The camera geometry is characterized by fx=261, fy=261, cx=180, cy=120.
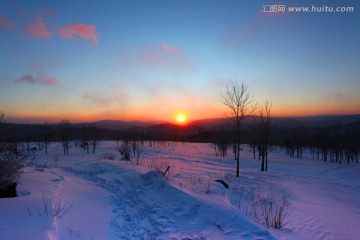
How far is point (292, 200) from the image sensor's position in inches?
484

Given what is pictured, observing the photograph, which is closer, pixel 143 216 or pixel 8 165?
pixel 143 216

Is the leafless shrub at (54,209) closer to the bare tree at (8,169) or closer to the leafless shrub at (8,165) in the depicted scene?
the bare tree at (8,169)

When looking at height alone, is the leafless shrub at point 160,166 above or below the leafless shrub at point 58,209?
below

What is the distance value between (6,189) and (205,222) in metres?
6.17

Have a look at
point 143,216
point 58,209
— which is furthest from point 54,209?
point 143,216

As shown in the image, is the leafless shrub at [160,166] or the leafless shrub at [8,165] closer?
the leafless shrub at [8,165]

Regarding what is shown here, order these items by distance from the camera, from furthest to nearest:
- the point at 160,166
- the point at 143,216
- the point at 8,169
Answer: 1. the point at 160,166
2. the point at 8,169
3. the point at 143,216

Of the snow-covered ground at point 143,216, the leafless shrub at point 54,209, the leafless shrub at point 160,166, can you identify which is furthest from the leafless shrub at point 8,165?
the leafless shrub at point 160,166

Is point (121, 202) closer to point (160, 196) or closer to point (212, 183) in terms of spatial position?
point (160, 196)

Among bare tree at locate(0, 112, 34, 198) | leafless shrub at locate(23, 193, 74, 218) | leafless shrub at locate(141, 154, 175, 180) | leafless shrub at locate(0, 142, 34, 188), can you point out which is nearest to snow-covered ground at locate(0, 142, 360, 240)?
leafless shrub at locate(23, 193, 74, 218)

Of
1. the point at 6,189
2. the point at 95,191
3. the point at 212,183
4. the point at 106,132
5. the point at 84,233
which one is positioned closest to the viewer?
the point at 84,233

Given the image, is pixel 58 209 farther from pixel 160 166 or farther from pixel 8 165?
pixel 160 166

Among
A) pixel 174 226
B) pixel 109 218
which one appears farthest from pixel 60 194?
pixel 174 226

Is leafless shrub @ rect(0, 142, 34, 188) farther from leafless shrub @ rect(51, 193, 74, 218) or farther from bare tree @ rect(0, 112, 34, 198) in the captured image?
leafless shrub @ rect(51, 193, 74, 218)
